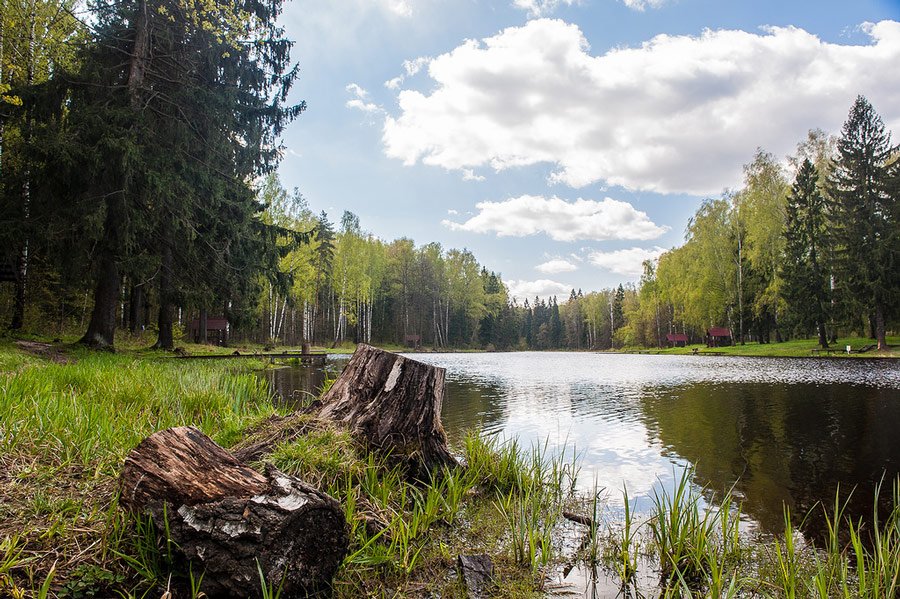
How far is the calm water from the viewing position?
5.76 metres

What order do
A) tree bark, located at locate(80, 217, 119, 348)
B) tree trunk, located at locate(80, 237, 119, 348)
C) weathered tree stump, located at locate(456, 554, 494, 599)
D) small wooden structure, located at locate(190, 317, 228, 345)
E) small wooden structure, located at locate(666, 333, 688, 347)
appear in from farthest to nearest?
small wooden structure, located at locate(666, 333, 688, 347) < small wooden structure, located at locate(190, 317, 228, 345) < tree trunk, located at locate(80, 237, 119, 348) < tree bark, located at locate(80, 217, 119, 348) < weathered tree stump, located at locate(456, 554, 494, 599)

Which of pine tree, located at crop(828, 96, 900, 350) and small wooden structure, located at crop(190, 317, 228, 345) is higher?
pine tree, located at crop(828, 96, 900, 350)

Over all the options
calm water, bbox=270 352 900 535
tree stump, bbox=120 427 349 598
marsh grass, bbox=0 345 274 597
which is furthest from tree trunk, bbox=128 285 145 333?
tree stump, bbox=120 427 349 598

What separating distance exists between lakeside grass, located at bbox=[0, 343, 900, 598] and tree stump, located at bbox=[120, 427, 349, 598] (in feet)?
0.44

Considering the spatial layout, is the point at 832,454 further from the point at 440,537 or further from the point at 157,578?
the point at 157,578

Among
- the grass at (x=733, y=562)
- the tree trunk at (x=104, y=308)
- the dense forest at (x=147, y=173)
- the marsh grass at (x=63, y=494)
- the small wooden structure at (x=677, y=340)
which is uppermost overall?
the dense forest at (x=147, y=173)

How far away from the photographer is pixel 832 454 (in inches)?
282

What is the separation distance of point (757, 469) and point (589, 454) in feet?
7.47

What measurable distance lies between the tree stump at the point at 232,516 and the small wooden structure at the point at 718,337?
62110mm

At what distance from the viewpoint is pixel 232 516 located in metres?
2.23

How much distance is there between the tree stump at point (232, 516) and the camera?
2180 millimetres

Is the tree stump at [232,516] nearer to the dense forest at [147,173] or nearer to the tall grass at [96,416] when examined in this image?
the tall grass at [96,416]

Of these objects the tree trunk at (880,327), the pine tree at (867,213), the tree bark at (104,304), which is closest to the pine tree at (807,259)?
the pine tree at (867,213)

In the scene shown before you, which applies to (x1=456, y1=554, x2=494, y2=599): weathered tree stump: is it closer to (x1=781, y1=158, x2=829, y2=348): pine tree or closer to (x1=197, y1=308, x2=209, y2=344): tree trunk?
(x1=197, y1=308, x2=209, y2=344): tree trunk
